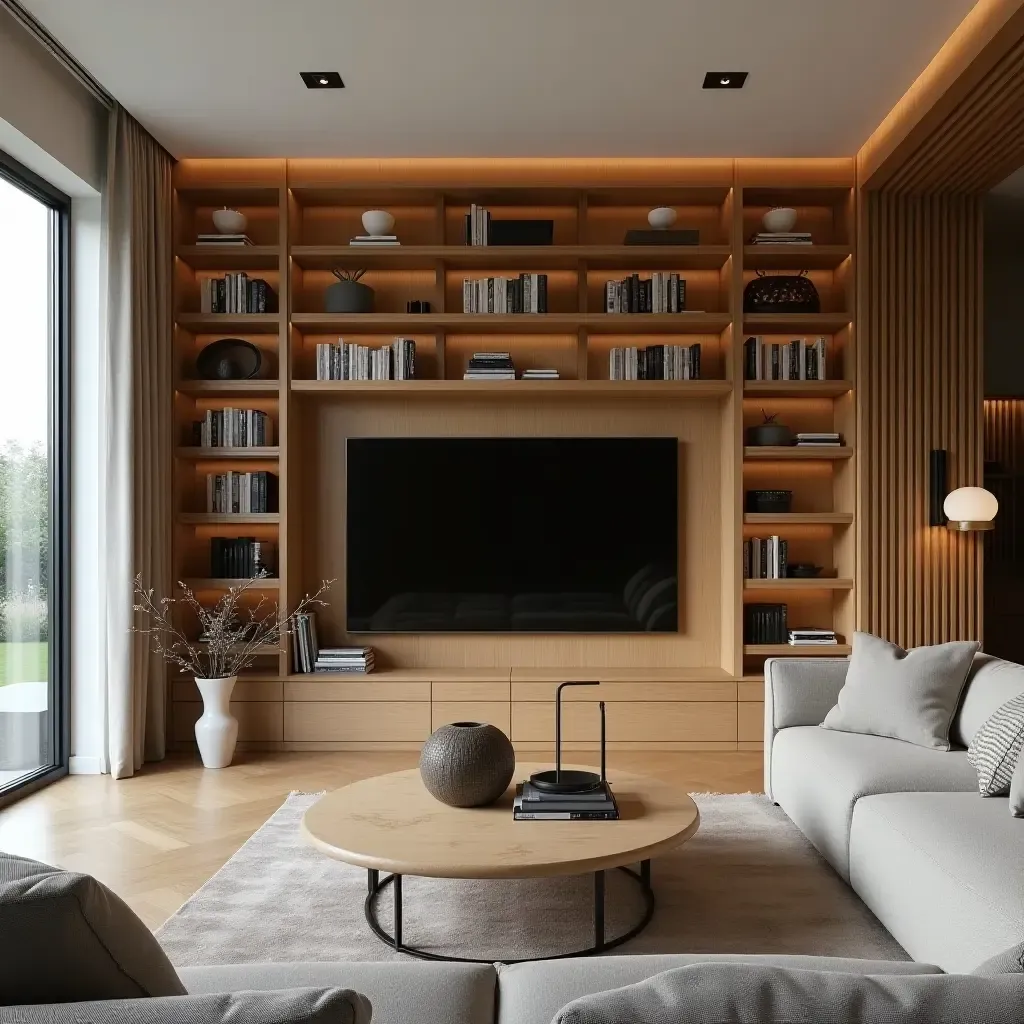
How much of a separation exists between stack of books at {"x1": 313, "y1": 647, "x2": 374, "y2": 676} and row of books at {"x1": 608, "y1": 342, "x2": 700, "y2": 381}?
1.89 metres

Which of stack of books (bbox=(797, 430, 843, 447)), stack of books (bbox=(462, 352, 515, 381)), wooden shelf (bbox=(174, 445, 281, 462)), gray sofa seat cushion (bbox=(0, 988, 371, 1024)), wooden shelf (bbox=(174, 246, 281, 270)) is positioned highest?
wooden shelf (bbox=(174, 246, 281, 270))

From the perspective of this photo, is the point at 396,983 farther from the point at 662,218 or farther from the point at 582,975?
the point at 662,218

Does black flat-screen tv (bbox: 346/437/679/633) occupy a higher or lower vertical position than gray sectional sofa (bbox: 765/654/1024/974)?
higher

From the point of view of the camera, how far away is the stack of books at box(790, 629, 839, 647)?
16.0ft

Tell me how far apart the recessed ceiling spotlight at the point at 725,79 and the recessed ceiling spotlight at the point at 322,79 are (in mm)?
1506

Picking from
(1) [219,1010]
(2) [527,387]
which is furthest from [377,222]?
(1) [219,1010]

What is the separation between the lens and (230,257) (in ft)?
16.3

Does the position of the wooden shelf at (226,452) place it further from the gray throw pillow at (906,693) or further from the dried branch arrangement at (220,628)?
the gray throw pillow at (906,693)

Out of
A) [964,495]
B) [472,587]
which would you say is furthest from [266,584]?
[964,495]

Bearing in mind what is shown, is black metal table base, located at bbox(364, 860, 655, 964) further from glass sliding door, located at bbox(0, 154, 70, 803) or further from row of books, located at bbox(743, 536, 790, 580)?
row of books, located at bbox(743, 536, 790, 580)

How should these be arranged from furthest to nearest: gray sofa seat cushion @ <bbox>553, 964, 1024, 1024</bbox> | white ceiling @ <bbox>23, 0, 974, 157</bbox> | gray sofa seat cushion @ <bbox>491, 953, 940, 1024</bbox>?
white ceiling @ <bbox>23, 0, 974, 157</bbox> → gray sofa seat cushion @ <bbox>491, 953, 940, 1024</bbox> → gray sofa seat cushion @ <bbox>553, 964, 1024, 1024</bbox>

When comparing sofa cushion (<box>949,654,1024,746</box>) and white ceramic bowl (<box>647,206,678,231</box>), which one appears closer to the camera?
sofa cushion (<box>949,654,1024,746</box>)

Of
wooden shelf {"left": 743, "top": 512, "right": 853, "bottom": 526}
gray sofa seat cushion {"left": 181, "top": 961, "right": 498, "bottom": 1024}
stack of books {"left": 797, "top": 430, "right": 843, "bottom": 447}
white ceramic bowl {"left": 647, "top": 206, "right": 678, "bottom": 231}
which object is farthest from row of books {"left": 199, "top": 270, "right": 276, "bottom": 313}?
gray sofa seat cushion {"left": 181, "top": 961, "right": 498, "bottom": 1024}

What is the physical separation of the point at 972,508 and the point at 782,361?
45.1 inches
